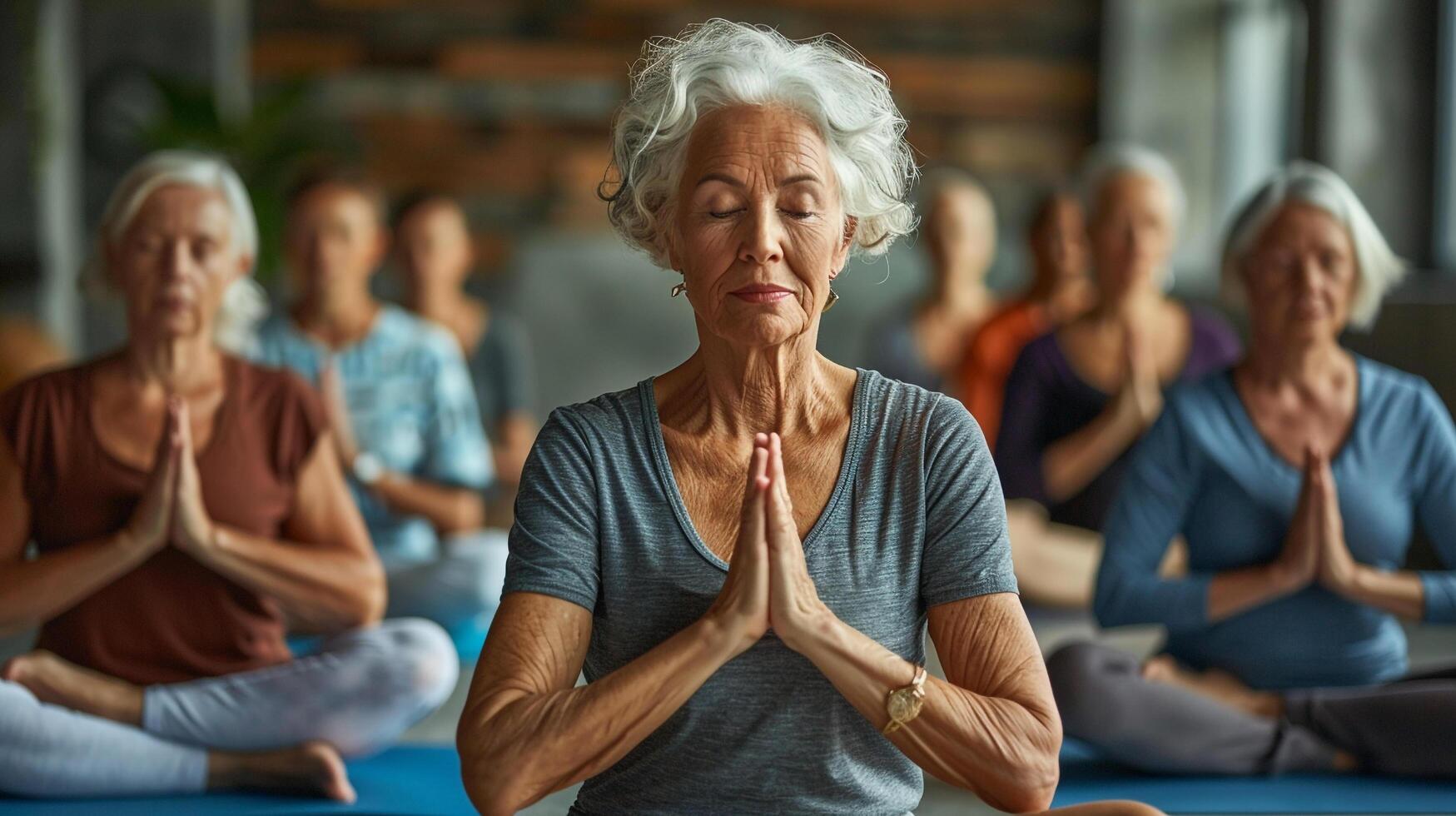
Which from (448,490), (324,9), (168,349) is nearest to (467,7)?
(324,9)

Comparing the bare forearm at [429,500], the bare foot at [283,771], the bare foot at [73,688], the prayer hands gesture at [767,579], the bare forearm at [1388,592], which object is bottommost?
the bare foot at [283,771]

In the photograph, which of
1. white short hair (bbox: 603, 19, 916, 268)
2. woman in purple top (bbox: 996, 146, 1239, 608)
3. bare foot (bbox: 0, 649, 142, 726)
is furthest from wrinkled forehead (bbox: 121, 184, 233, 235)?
woman in purple top (bbox: 996, 146, 1239, 608)

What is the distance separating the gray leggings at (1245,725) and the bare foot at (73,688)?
1.53 meters

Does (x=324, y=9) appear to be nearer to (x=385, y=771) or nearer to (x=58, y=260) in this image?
(x=58, y=260)

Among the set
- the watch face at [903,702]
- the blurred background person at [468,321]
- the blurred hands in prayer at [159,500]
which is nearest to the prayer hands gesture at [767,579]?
the watch face at [903,702]

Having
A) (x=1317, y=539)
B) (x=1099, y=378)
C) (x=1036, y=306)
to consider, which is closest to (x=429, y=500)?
(x=1099, y=378)

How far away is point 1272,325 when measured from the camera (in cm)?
293

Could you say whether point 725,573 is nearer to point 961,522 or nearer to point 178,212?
point 961,522

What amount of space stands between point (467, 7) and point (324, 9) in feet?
A: 2.17

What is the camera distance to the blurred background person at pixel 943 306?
525cm

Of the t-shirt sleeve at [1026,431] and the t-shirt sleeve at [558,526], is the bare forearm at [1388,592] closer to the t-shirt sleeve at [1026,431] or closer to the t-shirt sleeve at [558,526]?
the t-shirt sleeve at [1026,431]

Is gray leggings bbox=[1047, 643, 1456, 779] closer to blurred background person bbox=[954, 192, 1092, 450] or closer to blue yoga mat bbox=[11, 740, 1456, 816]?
blue yoga mat bbox=[11, 740, 1456, 816]

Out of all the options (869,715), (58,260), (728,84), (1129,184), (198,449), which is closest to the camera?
(869,715)

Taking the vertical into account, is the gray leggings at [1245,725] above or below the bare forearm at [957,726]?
below
